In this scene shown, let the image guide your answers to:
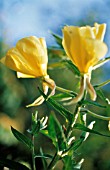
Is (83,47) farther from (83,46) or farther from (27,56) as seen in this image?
(27,56)

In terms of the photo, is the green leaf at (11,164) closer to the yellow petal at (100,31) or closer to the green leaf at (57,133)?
the green leaf at (57,133)

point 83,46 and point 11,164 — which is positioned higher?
point 83,46

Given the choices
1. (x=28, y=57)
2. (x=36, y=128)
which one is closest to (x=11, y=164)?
(x=36, y=128)

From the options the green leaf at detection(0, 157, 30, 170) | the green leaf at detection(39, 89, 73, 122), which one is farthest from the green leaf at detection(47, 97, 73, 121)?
the green leaf at detection(0, 157, 30, 170)

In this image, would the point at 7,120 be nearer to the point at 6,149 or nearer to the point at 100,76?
the point at 6,149

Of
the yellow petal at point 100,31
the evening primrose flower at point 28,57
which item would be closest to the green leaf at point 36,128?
the evening primrose flower at point 28,57
